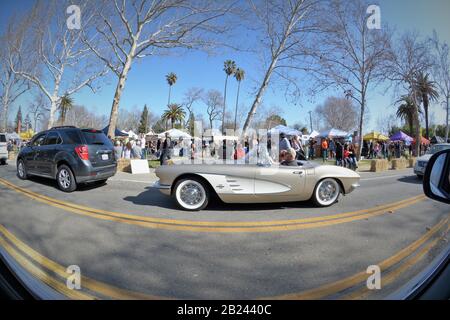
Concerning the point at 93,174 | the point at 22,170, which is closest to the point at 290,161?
the point at 93,174

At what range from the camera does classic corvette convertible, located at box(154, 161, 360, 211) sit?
402 centimetres

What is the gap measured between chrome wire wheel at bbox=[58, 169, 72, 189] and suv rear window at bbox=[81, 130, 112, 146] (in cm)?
92

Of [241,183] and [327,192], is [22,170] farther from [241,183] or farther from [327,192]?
[327,192]

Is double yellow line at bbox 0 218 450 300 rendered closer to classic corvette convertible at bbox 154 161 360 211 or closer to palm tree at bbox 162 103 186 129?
classic corvette convertible at bbox 154 161 360 211

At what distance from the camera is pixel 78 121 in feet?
223

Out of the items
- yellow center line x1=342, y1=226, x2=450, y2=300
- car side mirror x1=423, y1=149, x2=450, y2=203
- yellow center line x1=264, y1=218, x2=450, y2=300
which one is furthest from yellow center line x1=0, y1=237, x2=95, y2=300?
car side mirror x1=423, y1=149, x2=450, y2=203

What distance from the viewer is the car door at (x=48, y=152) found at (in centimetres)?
568

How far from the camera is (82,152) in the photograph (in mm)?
5520

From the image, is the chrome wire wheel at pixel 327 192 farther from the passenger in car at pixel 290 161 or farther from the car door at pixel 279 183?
the passenger in car at pixel 290 161

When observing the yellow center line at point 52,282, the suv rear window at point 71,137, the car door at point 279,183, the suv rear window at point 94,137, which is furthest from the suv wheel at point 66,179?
the car door at point 279,183

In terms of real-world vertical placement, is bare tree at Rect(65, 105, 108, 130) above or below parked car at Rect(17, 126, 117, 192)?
above
